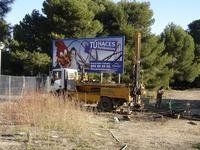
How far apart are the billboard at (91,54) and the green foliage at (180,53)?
41.1m

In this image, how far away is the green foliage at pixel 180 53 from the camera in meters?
83.1

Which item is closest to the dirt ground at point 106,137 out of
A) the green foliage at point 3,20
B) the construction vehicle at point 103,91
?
the construction vehicle at point 103,91

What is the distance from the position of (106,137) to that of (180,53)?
66.7 meters

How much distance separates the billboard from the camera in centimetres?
3950

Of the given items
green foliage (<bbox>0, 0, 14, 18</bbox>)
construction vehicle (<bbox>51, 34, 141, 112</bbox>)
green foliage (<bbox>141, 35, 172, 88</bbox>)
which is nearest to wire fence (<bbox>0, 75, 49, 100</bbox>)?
construction vehicle (<bbox>51, 34, 141, 112</bbox>)

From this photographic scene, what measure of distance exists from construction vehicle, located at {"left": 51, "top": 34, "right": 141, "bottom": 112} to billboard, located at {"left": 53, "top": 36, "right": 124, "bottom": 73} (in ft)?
13.8

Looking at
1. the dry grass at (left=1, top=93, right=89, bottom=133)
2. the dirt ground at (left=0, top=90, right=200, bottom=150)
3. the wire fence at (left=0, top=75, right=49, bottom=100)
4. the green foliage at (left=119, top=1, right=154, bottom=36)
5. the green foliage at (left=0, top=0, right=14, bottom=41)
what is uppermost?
the green foliage at (left=119, top=1, right=154, bottom=36)

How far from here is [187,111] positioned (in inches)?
1323

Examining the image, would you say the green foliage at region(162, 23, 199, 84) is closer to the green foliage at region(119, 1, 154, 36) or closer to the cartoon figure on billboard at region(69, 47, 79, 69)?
the green foliage at region(119, 1, 154, 36)

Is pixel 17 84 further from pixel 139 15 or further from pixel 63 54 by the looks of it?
pixel 139 15

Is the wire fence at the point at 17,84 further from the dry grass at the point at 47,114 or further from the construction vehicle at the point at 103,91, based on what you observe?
the dry grass at the point at 47,114

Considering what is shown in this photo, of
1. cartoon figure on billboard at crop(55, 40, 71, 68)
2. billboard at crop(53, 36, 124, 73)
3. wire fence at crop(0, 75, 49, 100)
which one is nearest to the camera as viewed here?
wire fence at crop(0, 75, 49, 100)

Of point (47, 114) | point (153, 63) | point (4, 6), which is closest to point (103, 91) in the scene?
point (4, 6)

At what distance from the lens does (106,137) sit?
18688 mm
